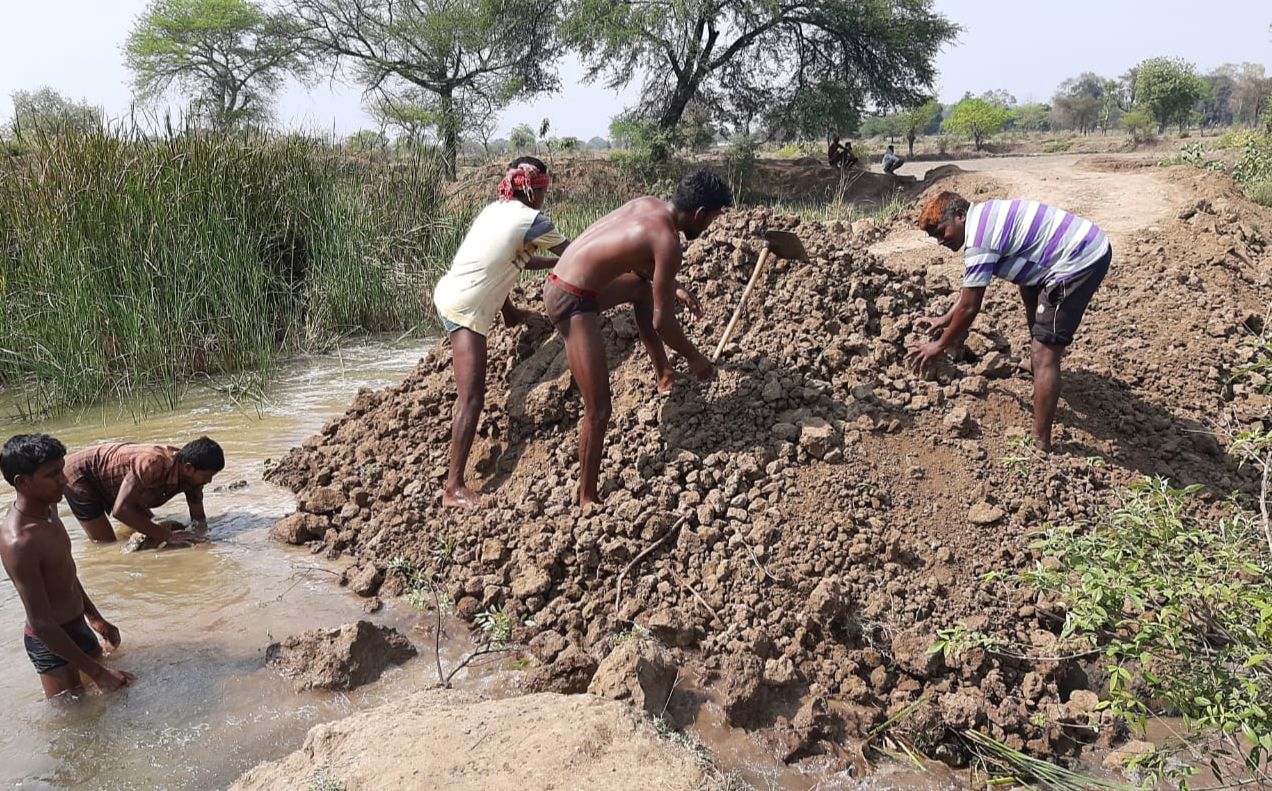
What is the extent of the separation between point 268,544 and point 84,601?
114 cm

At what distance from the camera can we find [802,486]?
12.0ft

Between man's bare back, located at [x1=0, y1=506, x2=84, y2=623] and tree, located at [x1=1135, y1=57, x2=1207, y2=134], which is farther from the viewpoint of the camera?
tree, located at [x1=1135, y1=57, x2=1207, y2=134]

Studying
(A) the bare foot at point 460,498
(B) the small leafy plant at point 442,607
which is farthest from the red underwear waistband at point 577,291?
(B) the small leafy plant at point 442,607

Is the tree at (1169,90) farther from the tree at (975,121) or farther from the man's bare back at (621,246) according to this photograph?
the man's bare back at (621,246)

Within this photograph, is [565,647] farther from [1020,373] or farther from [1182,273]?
[1182,273]

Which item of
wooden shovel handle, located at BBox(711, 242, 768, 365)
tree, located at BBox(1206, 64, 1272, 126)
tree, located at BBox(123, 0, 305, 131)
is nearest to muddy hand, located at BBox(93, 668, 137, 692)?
wooden shovel handle, located at BBox(711, 242, 768, 365)

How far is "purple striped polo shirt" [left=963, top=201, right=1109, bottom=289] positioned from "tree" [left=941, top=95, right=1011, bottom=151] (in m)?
38.7

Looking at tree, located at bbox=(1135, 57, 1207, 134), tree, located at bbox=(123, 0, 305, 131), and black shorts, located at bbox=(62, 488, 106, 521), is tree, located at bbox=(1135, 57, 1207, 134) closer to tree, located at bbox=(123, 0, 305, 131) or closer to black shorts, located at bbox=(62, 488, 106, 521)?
tree, located at bbox=(123, 0, 305, 131)

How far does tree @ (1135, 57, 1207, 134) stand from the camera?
4038 cm

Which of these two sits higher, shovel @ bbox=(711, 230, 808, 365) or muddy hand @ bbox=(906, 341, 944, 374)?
shovel @ bbox=(711, 230, 808, 365)

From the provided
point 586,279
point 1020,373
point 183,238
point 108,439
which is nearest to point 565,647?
point 586,279

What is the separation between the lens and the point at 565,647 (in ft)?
10.4

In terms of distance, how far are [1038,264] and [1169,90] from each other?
1790 inches

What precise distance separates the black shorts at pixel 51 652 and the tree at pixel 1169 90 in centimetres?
4811
